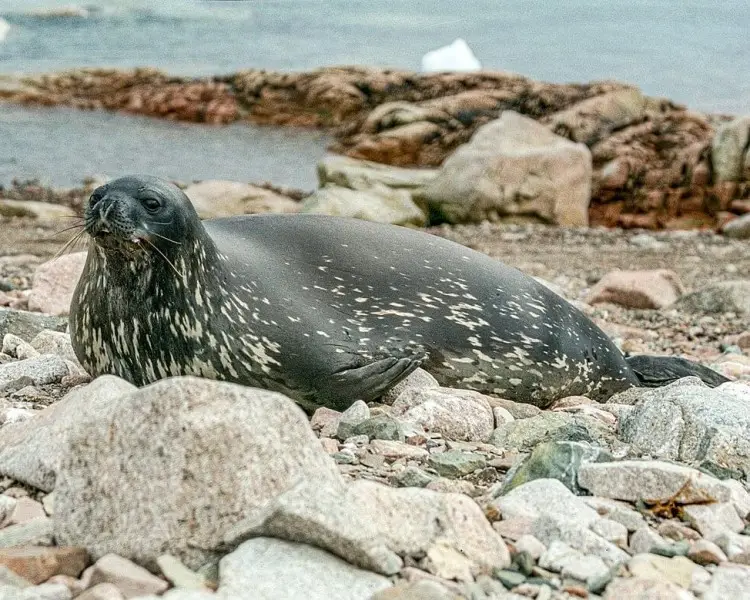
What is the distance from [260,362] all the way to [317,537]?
83.6 inches

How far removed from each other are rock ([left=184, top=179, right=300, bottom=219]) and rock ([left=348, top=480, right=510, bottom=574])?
12.3m

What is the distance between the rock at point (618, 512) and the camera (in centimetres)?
314

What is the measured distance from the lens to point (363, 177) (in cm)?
1670

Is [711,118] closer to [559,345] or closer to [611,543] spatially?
[559,345]

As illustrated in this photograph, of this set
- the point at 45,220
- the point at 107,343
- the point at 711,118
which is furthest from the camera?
the point at 711,118

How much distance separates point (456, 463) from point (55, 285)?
4.44 m

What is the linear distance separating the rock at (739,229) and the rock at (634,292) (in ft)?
18.8

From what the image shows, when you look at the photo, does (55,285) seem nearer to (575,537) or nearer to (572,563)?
(575,537)

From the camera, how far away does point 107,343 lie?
15.4 feet

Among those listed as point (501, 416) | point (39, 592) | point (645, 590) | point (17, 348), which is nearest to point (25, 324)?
point (17, 348)

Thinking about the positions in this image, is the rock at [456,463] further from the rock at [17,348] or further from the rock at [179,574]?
the rock at [17,348]

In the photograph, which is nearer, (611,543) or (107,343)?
(611,543)

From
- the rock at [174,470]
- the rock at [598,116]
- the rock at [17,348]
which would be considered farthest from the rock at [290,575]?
the rock at [598,116]

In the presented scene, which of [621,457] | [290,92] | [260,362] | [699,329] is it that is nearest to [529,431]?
[621,457]
